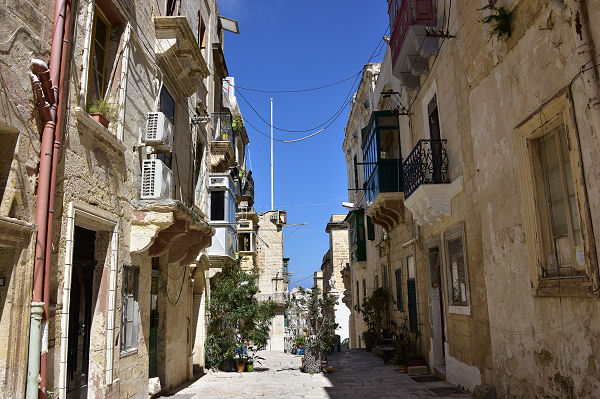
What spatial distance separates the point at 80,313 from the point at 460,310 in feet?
21.0

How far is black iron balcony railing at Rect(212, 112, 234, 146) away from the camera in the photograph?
15.8 m

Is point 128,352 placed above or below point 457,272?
below

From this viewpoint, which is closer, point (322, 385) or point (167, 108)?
point (167, 108)

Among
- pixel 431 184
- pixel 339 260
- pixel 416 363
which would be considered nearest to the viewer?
pixel 431 184

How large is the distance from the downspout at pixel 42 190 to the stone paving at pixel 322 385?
4905mm

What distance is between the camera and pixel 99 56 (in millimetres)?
6934

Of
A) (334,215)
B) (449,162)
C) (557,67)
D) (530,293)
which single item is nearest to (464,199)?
(449,162)

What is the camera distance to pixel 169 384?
958cm

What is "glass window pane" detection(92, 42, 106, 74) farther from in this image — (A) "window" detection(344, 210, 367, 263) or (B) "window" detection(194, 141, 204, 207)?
(A) "window" detection(344, 210, 367, 263)

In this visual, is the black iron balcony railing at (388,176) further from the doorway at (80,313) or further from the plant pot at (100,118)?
the doorway at (80,313)

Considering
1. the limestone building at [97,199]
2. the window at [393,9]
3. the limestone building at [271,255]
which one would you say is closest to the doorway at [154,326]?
the limestone building at [97,199]

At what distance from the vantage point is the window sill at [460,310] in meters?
8.29

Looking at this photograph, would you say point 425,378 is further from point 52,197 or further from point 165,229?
point 52,197

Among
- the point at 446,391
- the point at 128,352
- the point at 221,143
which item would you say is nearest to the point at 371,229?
the point at 221,143
